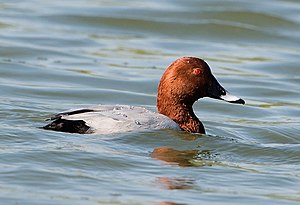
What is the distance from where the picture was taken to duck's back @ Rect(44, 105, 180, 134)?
31.5ft

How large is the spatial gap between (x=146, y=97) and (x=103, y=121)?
3.82 metres

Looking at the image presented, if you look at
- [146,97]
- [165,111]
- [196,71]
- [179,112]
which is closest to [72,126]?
[165,111]

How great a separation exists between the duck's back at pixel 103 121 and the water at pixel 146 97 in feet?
0.32

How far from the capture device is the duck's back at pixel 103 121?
378 inches

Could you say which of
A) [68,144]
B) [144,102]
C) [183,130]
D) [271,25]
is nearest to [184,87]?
[183,130]

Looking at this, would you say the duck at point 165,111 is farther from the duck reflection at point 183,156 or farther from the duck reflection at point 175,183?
the duck reflection at point 175,183

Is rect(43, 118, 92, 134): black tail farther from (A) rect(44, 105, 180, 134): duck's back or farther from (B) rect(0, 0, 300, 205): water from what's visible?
(B) rect(0, 0, 300, 205): water

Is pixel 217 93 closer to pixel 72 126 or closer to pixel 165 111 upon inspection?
pixel 165 111

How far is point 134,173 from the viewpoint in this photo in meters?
8.60

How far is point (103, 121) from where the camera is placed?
9.60 meters

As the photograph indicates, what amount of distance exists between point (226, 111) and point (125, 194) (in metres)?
5.18

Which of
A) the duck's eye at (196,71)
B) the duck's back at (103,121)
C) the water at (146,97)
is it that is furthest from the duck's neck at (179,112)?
the duck's back at (103,121)

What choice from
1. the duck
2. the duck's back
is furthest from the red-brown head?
the duck's back

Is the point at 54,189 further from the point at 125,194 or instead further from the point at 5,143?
the point at 5,143
